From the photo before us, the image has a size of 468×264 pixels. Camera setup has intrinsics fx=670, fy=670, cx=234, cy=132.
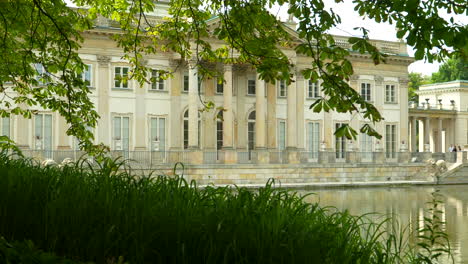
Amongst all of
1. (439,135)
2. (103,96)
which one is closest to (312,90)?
(103,96)

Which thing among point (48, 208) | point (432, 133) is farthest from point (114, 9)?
point (432, 133)

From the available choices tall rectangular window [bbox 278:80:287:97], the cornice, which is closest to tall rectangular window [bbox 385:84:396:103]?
tall rectangular window [bbox 278:80:287:97]

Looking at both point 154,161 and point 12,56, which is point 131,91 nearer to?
point 154,161

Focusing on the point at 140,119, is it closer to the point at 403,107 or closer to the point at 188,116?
the point at 188,116

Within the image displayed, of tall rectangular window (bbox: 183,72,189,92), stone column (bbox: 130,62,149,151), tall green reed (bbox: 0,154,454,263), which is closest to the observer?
tall green reed (bbox: 0,154,454,263)

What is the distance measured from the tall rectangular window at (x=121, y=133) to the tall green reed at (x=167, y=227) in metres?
30.3

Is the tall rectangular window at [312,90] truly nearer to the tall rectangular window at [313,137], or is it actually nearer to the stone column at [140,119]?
the tall rectangular window at [313,137]

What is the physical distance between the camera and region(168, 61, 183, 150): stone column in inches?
→ 1502

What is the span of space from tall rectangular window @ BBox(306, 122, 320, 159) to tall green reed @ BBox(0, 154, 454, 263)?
3622cm

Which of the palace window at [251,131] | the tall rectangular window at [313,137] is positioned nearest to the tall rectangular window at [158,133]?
the palace window at [251,131]

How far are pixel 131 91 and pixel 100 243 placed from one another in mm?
32439

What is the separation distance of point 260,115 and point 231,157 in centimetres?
318

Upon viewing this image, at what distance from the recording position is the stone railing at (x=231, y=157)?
113 feet

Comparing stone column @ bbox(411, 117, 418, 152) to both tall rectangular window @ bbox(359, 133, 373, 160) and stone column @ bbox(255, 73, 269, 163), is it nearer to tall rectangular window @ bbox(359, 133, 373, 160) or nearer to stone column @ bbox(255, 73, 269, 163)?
tall rectangular window @ bbox(359, 133, 373, 160)
